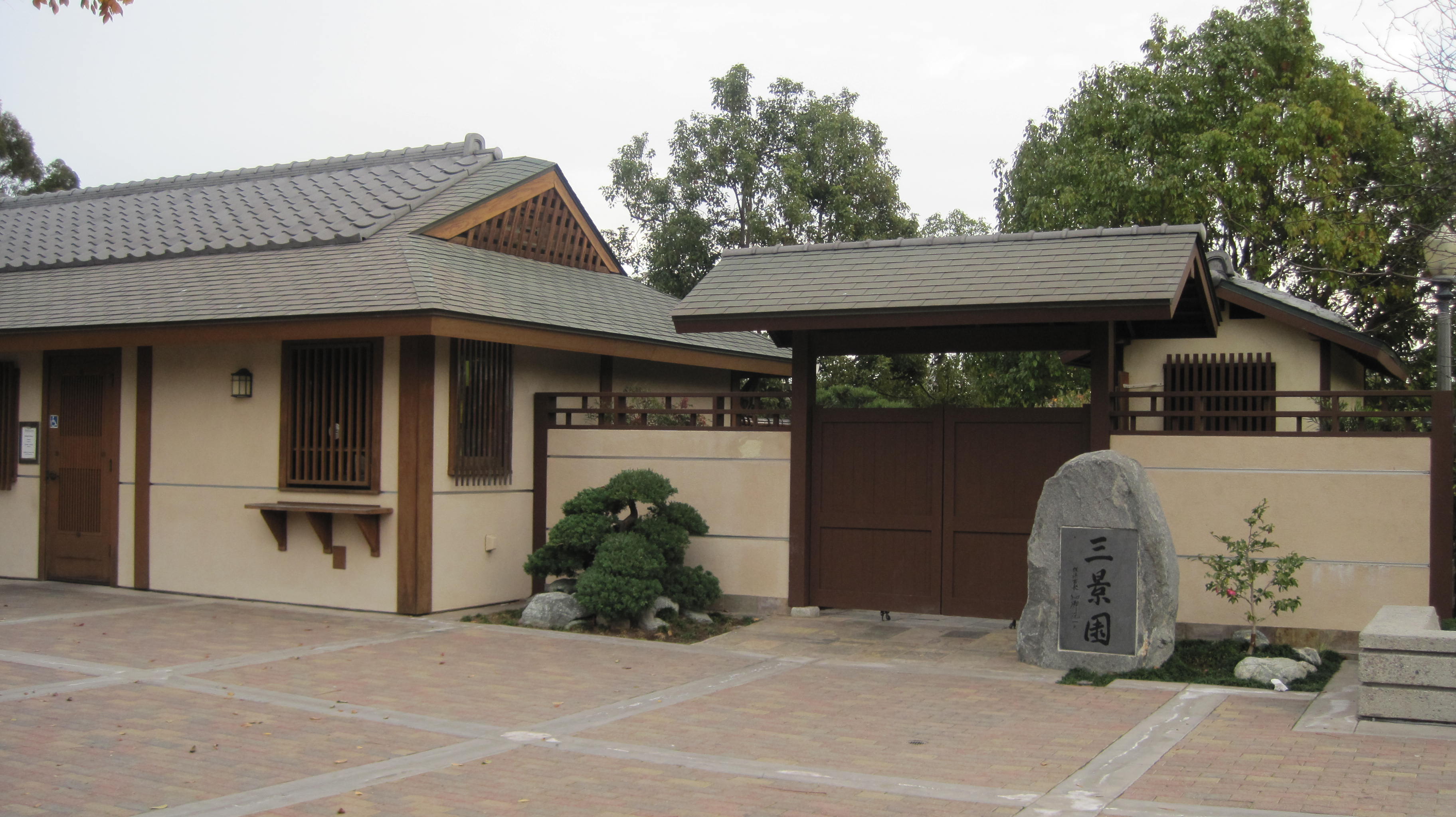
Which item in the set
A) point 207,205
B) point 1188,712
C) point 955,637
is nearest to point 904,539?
point 955,637

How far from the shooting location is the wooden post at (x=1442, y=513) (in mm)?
9352

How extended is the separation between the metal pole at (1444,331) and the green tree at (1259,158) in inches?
342

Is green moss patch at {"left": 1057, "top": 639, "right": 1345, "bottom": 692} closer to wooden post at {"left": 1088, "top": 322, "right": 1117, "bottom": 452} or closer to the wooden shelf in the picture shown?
wooden post at {"left": 1088, "top": 322, "right": 1117, "bottom": 452}

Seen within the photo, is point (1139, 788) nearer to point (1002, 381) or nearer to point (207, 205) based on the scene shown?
point (207, 205)

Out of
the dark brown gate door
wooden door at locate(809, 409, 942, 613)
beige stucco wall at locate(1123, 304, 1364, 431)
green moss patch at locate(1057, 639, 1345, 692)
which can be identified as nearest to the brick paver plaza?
green moss patch at locate(1057, 639, 1345, 692)

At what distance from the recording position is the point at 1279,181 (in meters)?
21.0

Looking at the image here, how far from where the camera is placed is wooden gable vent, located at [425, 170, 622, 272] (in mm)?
13430

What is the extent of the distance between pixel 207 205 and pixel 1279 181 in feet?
56.4

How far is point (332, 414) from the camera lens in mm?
12102

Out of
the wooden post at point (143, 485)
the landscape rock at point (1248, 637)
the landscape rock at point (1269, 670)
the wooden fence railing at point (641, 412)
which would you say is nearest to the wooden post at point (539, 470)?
the wooden fence railing at point (641, 412)

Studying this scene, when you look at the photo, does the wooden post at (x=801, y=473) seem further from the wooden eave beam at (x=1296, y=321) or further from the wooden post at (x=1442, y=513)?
the wooden post at (x=1442, y=513)

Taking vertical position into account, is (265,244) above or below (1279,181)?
below

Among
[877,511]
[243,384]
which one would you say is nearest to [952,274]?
[877,511]

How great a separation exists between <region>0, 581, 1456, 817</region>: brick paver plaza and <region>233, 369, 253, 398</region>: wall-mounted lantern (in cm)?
285
